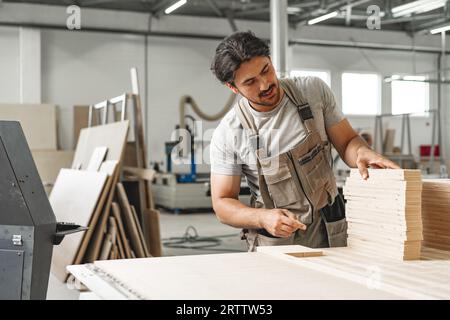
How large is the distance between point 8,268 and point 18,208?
9.4 inches

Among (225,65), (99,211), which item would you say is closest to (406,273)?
(225,65)

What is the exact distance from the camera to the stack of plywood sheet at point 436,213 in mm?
1890

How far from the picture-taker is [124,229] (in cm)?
530

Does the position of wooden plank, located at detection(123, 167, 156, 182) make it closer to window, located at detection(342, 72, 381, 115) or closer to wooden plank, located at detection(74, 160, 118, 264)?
wooden plank, located at detection(74, 160, 118, 264)

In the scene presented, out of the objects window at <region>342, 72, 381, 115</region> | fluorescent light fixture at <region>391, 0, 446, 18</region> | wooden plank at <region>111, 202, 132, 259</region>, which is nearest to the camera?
wooden plank at <region>111, 202, 132, 259</region>

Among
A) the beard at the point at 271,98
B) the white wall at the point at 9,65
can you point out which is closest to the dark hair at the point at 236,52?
the beard at the point at 271,98

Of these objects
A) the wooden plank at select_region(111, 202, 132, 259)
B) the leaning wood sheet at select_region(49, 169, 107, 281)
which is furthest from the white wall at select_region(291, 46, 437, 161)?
the wooden plank at select_region(111, 202, 132, 259)

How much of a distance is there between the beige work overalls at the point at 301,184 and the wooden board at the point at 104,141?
128 inches

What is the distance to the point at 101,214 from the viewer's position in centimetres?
502

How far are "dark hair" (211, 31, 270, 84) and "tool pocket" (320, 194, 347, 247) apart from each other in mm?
632

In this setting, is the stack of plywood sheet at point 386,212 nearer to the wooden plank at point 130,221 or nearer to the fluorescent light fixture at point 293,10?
the wooden plank at point 130,221

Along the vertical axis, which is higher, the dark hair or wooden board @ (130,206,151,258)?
the dark hair

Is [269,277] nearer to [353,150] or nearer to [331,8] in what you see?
[353,150]

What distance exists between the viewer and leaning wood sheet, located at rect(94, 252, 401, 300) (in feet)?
4.18
